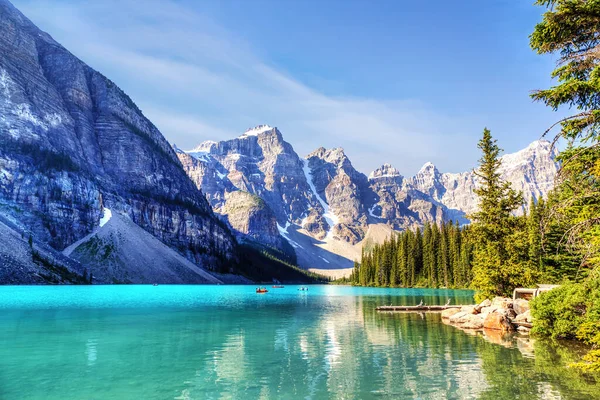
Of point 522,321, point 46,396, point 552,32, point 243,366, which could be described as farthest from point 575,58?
point 522,321

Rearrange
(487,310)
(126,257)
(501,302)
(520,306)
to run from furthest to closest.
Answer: (126,257)
(501,302)
(487,310)
(520,306)

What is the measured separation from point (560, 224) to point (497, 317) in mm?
10448

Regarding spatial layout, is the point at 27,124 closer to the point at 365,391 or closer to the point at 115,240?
the point at 115,240

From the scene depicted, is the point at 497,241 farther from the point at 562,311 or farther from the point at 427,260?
the point at 427,260

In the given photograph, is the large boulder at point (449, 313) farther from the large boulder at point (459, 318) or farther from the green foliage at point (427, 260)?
the green foliage at point (427, 260)

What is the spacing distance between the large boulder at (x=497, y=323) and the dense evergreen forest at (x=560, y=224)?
4278 millimetres

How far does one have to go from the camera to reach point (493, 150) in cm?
5047

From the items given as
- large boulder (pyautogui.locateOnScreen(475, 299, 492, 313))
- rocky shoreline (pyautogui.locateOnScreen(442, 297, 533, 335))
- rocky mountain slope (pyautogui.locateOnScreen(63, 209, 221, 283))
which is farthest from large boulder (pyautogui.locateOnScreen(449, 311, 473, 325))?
rocky mountain slope (pyautogui.locateOnScreen(63, 209, 221, 283))

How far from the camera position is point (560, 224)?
2986 cm

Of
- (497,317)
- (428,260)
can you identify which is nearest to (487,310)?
(497,317)

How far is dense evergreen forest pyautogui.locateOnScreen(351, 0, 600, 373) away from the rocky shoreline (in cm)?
406

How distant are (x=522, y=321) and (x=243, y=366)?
2568 centimetres

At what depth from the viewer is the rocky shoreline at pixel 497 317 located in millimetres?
35438

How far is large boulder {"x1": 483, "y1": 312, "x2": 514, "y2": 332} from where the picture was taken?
116ft
